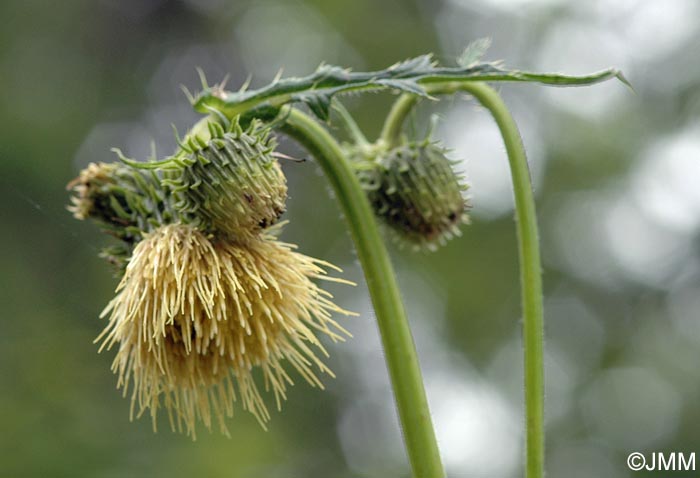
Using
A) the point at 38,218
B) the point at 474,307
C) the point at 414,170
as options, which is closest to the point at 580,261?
the point at 474,307

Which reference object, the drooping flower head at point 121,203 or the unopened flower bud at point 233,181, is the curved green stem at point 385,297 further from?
the drooping flower head at point 121,203

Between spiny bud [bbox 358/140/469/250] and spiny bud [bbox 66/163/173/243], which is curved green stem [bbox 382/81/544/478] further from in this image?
spiny bud [bbox 66/163/173/243]

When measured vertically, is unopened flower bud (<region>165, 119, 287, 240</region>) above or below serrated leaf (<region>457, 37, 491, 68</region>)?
below

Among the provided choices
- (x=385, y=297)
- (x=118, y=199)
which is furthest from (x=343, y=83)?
(x=118, y=199)

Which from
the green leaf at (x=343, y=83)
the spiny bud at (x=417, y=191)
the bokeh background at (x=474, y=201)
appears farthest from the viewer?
the bokeh background at (x=474, y=201)

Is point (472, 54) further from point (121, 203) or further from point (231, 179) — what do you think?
point (121, 203)

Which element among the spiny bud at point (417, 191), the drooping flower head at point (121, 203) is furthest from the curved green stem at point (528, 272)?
the drooping flower head at point (121, 203)

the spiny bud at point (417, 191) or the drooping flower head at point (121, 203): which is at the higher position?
the spiny bud at point (417, 191)

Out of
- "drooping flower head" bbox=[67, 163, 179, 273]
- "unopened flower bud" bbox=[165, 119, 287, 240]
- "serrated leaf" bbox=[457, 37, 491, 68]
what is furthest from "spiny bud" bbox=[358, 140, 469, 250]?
"drooping flower head" bbox=[67, 163, 179, 273]

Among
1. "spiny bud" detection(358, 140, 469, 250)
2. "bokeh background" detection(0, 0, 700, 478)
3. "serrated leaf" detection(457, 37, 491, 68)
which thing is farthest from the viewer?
"bokeh background" detection(0, 0, 700, 478)
